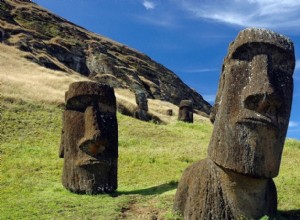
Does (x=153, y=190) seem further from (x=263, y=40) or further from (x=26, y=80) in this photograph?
(x=26, y=80)

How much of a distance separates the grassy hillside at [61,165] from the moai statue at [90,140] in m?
0.50

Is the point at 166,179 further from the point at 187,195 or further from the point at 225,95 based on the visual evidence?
the point at 225,95

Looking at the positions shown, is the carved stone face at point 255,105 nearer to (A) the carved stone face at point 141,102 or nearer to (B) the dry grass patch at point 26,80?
(B) the dry grass patch at point 26,80

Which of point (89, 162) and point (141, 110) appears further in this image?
point (141, 110)

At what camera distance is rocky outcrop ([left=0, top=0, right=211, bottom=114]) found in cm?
6656

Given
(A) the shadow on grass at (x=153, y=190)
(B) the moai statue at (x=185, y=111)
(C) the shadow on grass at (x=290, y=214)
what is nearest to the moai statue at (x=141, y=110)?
(B) the moai statue at (x=185, y=111)

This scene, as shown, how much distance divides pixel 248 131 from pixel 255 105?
0.51m

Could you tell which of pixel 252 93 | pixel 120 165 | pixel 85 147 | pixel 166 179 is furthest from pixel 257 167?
pixel 120 165

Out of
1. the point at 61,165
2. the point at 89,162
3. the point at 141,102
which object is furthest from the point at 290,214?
the point at 141,102

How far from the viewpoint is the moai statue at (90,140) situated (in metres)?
14.3

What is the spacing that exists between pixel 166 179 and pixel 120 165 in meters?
3.16

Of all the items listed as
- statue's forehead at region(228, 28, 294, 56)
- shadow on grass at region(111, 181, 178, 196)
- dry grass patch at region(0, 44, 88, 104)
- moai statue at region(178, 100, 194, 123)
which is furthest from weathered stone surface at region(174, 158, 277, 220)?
moai statue at region(178, 100, 194, 123)

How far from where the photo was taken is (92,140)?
14.2 m

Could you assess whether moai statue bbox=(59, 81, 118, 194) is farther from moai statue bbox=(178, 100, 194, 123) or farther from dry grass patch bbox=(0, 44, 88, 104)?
moai statue bbox=(178, 100, 194, 123)
